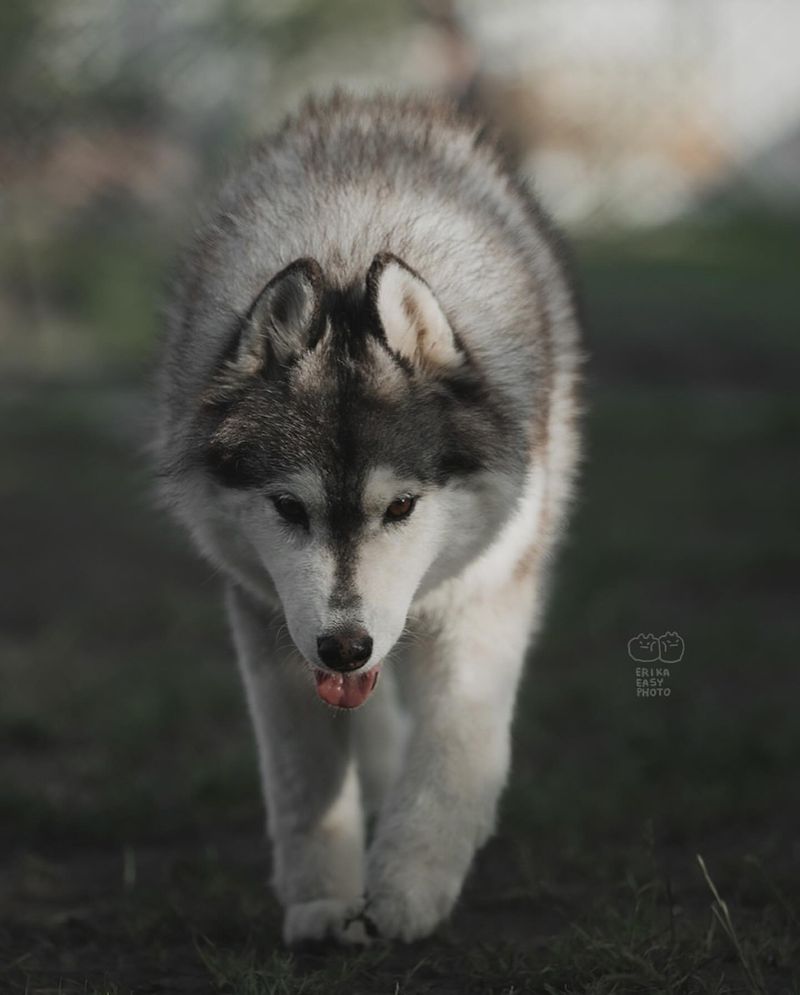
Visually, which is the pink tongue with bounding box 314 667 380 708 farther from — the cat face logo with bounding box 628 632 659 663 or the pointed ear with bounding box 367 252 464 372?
the cat face logo with bounding box 628 632 659 663

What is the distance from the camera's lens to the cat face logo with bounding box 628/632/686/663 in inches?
243

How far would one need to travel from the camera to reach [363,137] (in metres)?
4.13

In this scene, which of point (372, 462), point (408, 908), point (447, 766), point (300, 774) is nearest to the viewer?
point (372, 462)

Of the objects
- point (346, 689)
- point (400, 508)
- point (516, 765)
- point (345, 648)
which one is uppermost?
point (400, 508)

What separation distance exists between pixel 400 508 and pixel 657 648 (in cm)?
318

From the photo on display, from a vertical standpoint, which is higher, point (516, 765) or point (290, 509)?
point (290, 509)

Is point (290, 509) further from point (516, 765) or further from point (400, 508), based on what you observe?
point (516, 765)

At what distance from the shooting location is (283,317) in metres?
3.45

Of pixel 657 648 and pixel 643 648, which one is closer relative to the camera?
pixel 657 648

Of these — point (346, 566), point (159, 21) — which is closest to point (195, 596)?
point (346, 566)

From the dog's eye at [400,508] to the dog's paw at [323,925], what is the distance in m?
1.06

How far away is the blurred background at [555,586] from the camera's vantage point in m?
3.76
